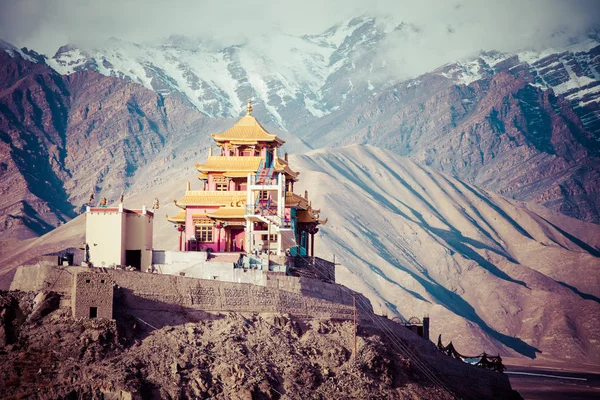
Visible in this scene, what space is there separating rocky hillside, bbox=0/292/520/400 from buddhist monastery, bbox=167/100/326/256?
A: 830 centimetres

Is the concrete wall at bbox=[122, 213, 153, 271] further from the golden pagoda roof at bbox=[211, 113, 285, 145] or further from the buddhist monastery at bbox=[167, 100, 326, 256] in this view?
the golden pagoda roof at bbox=[211, 113, 285, 145]

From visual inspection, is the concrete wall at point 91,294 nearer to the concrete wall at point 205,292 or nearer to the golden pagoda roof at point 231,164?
the concrete wall at point 205,292

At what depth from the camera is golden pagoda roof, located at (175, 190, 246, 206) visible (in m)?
81.8

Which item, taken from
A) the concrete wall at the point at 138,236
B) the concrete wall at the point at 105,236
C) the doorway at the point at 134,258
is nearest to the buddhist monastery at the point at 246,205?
the concrete wall at the point at 138,236

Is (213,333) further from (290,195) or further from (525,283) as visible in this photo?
(525,283)

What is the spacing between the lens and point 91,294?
58.4 meters

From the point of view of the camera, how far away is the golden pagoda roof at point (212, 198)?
81.8 m

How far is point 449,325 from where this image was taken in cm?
16275

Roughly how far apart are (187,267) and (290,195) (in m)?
13.6

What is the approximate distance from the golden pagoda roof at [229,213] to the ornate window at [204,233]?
1429mm

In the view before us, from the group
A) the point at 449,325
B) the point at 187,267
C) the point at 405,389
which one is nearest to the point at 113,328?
the point at 187,267

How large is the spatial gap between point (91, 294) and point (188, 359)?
5705 millimetres

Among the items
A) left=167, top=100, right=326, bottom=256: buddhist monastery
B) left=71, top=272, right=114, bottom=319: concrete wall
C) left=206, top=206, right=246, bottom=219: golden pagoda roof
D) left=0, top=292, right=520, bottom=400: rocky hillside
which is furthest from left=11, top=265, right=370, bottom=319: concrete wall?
left=206, top=206, right=246, bottom=219: golden pagoda roof

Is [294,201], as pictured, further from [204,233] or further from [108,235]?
[108,235]
